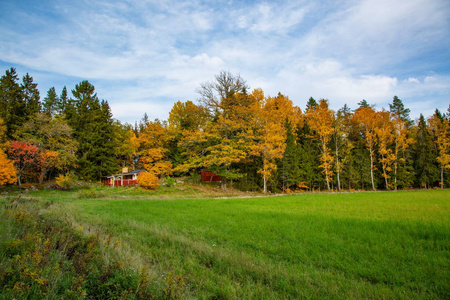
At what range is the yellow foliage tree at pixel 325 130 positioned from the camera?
101 ft

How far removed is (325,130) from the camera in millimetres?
30844

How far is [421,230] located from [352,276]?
4.62 m

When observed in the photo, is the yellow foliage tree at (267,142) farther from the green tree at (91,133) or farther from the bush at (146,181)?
the green tree at (91,133)

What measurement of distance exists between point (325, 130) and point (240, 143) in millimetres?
13182

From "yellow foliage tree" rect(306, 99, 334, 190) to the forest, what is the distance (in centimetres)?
16

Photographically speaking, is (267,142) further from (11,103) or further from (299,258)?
(11,103)

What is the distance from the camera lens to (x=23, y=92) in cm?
3291

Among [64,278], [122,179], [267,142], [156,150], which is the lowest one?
[122,179]

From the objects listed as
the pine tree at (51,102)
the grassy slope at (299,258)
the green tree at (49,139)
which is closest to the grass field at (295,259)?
the grassy slope at (299,258)

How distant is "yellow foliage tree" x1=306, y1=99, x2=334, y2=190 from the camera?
1208 inches

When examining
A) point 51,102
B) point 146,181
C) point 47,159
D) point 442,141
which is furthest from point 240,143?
point 51,102

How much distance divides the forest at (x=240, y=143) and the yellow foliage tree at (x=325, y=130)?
16 centimetres

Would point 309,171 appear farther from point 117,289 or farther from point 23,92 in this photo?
point 23,92

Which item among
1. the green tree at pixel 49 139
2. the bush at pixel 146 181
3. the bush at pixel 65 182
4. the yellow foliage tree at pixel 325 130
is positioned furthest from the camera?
the yellow foliage tree at pixel 325 130
